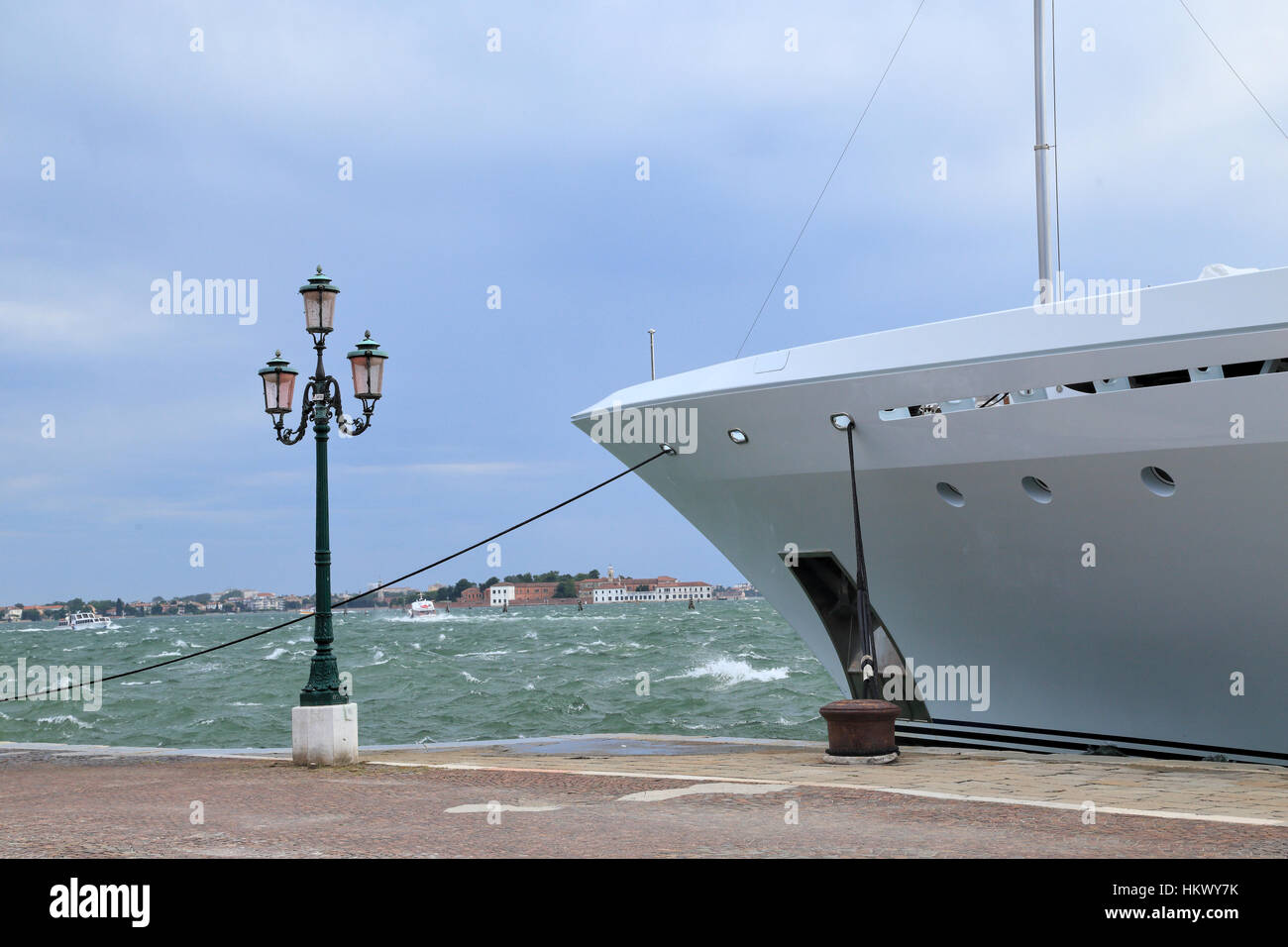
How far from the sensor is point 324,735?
33.7ft

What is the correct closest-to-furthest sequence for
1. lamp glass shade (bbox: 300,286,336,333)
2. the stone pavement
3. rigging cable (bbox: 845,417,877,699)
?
the stone pavement, rigging cable (bbox: 845,417,877,699), lamp glass shade (bbox: 300,286,336,333)

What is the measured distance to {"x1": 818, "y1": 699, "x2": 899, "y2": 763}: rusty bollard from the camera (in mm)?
9281

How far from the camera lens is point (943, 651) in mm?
10641

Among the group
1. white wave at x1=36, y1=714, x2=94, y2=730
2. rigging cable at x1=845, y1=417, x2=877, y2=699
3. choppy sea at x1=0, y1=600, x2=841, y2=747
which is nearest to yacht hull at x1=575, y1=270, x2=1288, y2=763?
rigging cable at x1=845, y1=417, x2=877, y2=699

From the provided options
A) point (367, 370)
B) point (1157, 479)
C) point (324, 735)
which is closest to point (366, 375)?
point (367, 370)

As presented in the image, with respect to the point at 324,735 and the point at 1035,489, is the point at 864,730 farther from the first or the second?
the point at 324,735

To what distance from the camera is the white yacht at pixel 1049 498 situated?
8016mm

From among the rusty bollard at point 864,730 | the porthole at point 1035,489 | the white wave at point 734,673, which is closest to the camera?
the porthole at point 1035,489

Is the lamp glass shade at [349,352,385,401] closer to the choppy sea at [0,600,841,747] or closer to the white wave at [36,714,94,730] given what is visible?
the choppy sea at [0,600,841,747]

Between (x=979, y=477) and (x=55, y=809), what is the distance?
22.5ft

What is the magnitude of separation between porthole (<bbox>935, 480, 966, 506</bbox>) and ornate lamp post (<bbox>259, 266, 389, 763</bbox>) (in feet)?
16.9

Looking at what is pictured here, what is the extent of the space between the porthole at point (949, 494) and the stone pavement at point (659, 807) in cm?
200

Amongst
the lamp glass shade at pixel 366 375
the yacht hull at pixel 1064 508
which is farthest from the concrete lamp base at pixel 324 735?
the yacht hull at pixel 1064 508

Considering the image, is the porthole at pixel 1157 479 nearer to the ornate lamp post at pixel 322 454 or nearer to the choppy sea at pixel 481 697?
the ornate lamp post at pixel 322 454
